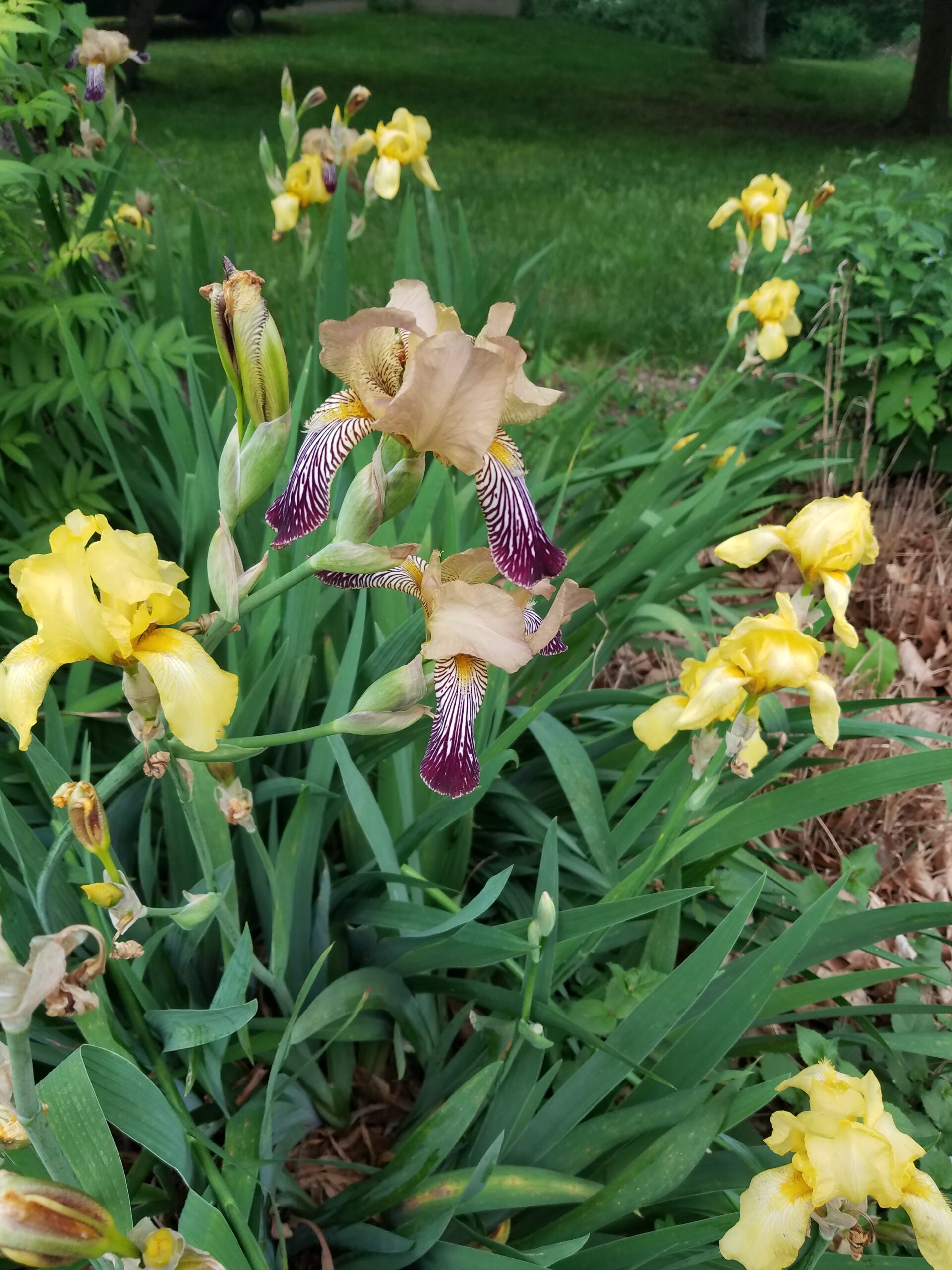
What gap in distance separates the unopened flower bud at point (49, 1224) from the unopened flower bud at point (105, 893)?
0.78 feet

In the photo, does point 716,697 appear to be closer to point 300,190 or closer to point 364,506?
point 364,506

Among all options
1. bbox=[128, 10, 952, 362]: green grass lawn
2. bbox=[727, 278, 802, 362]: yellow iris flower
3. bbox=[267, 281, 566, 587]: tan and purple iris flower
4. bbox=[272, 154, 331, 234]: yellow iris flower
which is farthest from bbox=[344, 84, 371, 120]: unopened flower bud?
bbox=[267, 281, 566, 587]: tan and purple iris flower

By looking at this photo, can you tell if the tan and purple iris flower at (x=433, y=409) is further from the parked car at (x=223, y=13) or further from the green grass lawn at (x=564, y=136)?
the parked car at (x=223, y=13)

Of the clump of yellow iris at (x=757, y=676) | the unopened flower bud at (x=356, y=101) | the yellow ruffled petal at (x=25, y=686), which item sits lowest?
the clump of yellow iris at (x=757, y=676)

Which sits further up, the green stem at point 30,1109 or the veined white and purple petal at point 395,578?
the veined white and purple petal at point 395,578

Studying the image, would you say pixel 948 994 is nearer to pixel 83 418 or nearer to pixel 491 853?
pixel 491 853

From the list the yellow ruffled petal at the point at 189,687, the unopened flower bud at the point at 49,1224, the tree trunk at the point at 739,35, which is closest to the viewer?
the unopened flower bud at the point at 49,1224

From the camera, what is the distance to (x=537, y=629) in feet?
3.23

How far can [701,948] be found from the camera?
106 centimetres

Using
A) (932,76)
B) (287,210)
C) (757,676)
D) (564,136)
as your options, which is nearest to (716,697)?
(757,676)

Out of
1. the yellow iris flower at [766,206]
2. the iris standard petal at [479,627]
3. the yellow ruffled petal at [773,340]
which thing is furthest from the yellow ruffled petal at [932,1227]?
the yellow iris flower at [766,206]

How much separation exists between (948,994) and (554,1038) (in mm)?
838

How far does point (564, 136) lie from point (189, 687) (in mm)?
10194

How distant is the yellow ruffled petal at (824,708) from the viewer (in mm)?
1060
